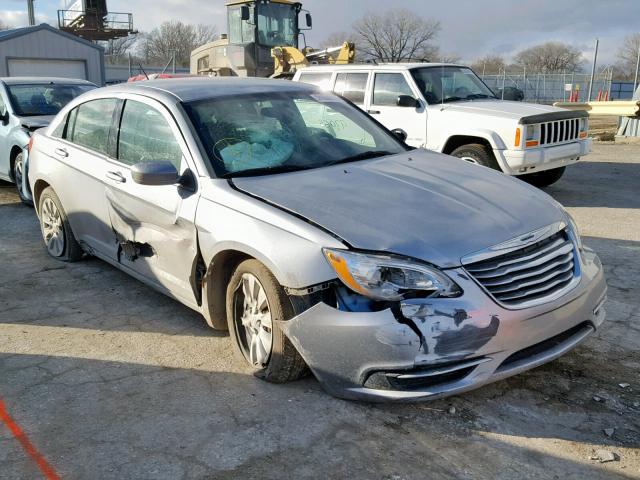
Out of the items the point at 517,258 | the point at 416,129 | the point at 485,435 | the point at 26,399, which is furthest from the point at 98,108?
the point at 416,129

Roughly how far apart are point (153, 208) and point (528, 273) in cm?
238

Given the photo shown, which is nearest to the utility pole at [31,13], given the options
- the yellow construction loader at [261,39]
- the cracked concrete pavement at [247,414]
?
the yellow construction loader at [261,39]

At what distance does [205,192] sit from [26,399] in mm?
1499

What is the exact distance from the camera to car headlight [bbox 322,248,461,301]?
9.62 feet

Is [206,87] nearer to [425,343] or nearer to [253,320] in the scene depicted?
[253,320]

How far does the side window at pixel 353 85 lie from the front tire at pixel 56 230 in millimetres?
4980

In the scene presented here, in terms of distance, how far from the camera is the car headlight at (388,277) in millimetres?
2932

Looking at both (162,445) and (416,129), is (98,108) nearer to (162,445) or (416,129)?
(162,445)

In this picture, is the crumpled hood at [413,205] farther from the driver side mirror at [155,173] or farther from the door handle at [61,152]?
the door handle at [61,152]

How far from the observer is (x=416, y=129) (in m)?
8.78

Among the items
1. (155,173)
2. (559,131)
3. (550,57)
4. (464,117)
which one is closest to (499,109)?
(464,117)

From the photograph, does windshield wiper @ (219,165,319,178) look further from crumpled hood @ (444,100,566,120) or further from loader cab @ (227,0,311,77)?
loader cab @ (227,0,311,77)

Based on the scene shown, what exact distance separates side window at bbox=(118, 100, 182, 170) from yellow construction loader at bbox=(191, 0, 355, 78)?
11486 millimetres

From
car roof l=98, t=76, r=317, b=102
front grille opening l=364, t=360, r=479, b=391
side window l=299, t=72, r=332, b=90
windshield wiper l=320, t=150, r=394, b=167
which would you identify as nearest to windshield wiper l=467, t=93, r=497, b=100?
side window l=299, t=72, r=332, b=90
